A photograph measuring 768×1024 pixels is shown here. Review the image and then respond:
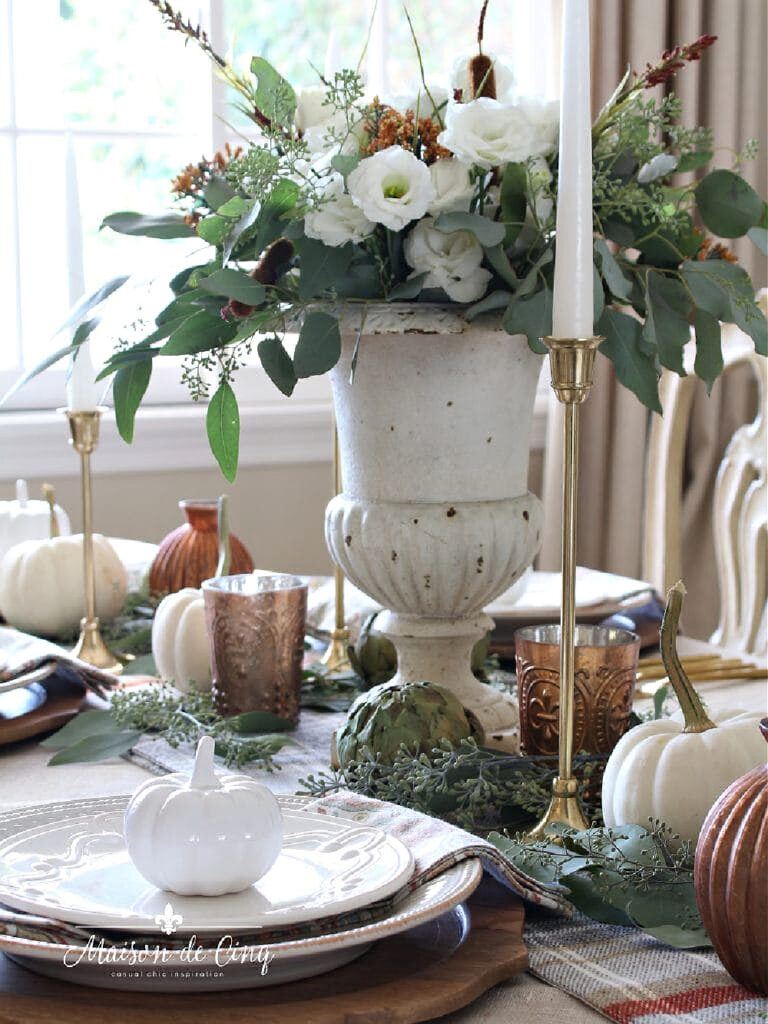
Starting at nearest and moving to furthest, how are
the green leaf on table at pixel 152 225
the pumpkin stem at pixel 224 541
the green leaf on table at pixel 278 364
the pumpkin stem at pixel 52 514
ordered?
the green leaf on table at pixel 278 364, the green leaf on table at pixel 152 225, the pumpkin stem at pixel 224 541, the pumpkin stem at pixel 52 514

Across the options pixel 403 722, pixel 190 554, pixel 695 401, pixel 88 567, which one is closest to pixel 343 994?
pixel 403 722

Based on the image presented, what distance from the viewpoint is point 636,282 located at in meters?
1.00

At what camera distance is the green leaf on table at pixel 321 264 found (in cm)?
93

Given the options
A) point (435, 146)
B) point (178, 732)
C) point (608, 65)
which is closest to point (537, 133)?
point (435, 146)

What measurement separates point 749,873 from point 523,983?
12 cm

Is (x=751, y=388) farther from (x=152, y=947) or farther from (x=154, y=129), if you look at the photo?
(x=152, y=947)

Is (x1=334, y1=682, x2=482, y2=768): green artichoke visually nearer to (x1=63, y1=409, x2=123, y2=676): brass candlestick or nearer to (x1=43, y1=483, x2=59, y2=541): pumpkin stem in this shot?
(x1=63, y1=409, x2=123, y2=676): brass candlestick

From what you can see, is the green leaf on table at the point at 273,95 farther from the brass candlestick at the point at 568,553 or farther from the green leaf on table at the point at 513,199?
the brass candlestick at the point at 568,553

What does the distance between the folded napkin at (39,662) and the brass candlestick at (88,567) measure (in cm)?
13

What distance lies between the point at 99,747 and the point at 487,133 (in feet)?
1.70

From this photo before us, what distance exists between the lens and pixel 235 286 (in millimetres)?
914

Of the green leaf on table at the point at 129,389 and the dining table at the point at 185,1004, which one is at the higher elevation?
the green leaf on table at the point at 129,389

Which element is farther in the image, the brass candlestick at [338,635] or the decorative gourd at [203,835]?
the brass candlestick at [338,635]

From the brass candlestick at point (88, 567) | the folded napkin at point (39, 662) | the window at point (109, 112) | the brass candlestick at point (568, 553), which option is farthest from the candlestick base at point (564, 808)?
the window at point (109, 112)
